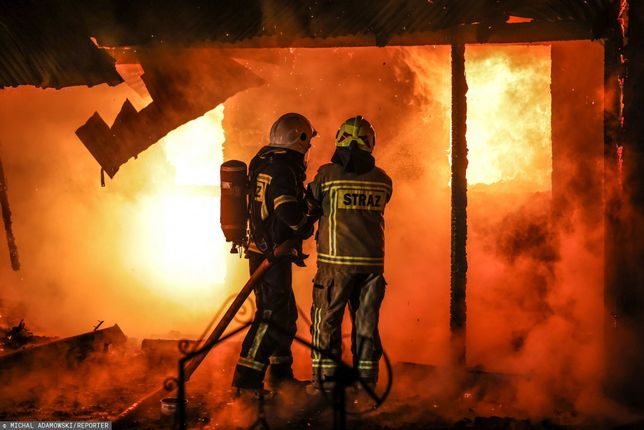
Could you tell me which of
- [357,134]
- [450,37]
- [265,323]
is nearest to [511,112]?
[450,37]

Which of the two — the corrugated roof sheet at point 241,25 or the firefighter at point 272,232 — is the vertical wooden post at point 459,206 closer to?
the corrugated roof sheet at point 241,25

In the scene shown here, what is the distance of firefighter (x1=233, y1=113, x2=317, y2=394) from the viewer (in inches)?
263

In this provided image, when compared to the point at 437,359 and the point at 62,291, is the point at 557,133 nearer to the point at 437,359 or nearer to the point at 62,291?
the point at 437,359

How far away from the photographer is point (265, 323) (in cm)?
677

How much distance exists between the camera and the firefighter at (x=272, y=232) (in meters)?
6.68

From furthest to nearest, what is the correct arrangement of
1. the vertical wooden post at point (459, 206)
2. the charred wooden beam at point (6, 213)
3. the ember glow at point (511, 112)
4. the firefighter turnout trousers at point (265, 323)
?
1. the ember glow at point (511, 112)
2. the charred wooden beam at point (6, 213)
3. the vertical wooden post at point (459, 206)
4. the firefighter turnout trousers at point (265, 323)

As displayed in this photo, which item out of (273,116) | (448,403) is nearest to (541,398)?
(448,403)

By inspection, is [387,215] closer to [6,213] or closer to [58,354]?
[58,354]

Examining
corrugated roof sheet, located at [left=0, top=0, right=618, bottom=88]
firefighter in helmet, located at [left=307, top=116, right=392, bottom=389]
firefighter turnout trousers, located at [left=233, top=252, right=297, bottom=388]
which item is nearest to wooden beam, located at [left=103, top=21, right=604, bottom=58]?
corrugated roof sheet, located at [left=0, top=0, right=618, bottom=88]

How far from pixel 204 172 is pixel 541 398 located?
7.66 metres

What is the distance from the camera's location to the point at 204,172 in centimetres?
1281

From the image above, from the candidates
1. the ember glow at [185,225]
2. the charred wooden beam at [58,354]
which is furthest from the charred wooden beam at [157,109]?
the ember glow at [185,225]

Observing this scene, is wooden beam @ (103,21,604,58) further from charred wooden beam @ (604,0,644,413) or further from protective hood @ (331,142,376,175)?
protective hood @ (331,142,376,175)

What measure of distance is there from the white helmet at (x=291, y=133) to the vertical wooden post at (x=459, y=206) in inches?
67.3
